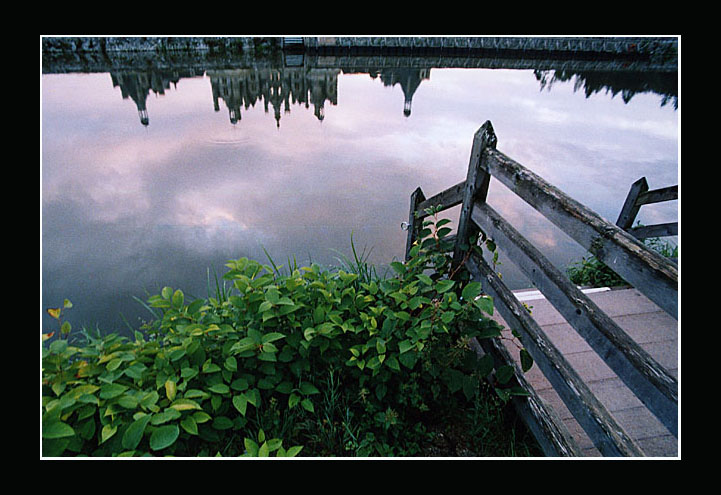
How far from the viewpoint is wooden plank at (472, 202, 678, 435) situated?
1.23 meters

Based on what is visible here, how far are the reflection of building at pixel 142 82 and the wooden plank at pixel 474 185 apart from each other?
10038 millimetres

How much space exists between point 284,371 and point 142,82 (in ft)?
42.3

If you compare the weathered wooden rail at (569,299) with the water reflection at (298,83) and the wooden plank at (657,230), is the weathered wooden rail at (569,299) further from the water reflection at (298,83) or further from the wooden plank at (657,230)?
the water reflection at (298,83)

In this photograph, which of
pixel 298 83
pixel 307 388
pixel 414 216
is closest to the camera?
pixel 307 388

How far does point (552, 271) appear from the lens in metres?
1.79

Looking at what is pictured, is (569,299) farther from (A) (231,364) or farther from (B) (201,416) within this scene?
(B) (201,416)

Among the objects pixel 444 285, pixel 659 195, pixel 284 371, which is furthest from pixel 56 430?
pixel 659 195

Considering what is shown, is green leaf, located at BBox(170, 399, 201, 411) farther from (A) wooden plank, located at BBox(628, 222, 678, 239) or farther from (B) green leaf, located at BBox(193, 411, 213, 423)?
(A) wooden plank, located at BBox(628, 222, 678, 239)

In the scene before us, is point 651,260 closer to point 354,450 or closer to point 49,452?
point 354,450

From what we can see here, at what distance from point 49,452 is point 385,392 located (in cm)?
144

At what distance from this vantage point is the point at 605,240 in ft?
4.71

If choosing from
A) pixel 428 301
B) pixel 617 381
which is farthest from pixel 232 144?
pixel 617 381

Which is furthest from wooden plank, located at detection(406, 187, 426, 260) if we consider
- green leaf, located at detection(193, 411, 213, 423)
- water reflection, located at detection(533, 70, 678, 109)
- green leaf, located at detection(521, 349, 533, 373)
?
water reflection, located at detection(533, 70, 678, 109)

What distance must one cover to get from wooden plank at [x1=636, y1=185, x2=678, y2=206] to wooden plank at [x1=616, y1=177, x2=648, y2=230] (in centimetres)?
4
